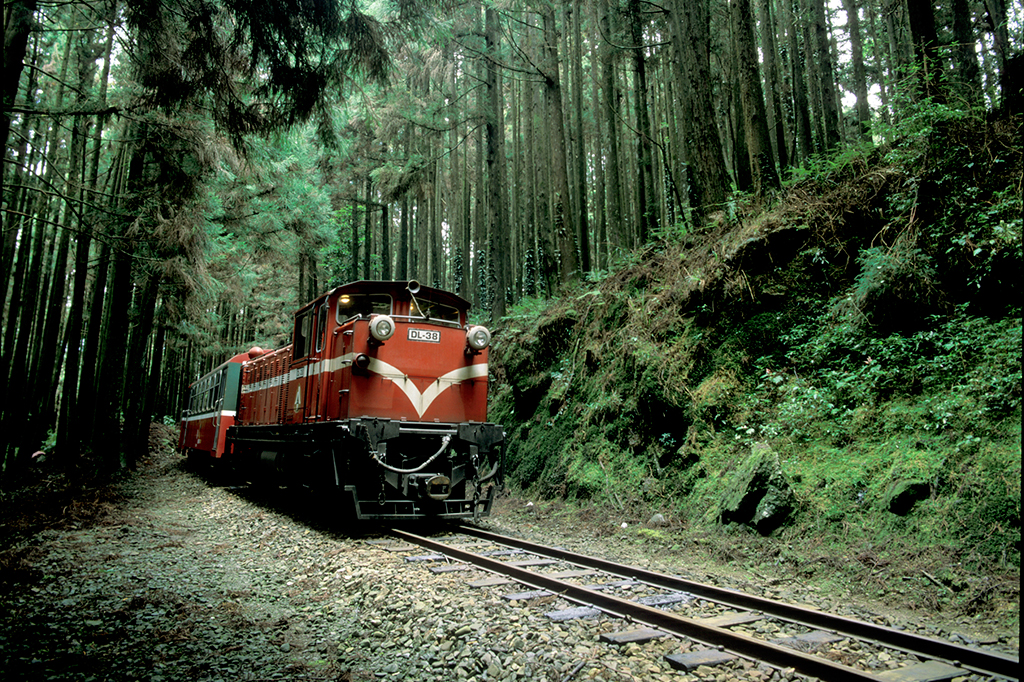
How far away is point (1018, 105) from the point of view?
692cm

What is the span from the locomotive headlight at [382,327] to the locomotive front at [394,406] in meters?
0.01

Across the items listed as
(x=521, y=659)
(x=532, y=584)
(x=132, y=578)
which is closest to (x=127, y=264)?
(x=132, y=578)

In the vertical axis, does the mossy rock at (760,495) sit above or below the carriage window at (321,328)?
below

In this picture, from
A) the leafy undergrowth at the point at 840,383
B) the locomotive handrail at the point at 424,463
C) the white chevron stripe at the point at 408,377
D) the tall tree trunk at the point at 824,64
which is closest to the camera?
the leafy undergrowth at the point at 840,383

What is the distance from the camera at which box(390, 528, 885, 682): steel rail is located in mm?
3141

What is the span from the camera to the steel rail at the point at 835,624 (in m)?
3.25

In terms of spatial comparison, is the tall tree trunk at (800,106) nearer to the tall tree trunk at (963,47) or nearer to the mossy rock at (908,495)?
the tall tree trunk at (963,47)

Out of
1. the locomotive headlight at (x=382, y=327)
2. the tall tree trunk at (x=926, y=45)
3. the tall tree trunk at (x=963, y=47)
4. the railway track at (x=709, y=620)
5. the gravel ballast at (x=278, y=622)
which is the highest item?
the tall tree trunk at (x=963, y=47)

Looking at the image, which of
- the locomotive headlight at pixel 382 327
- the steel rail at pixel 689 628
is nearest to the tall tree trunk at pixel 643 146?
the locomotive headlight at pixel 382 327

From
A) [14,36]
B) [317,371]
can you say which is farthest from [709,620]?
[14,36]

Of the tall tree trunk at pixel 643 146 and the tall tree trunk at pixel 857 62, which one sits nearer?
the tall tree trunk at pixel 643 146

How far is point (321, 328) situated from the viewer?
28.7 feet

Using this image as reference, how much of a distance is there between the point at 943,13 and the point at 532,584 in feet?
68.4

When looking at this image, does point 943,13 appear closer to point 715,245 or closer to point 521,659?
point 715,245
